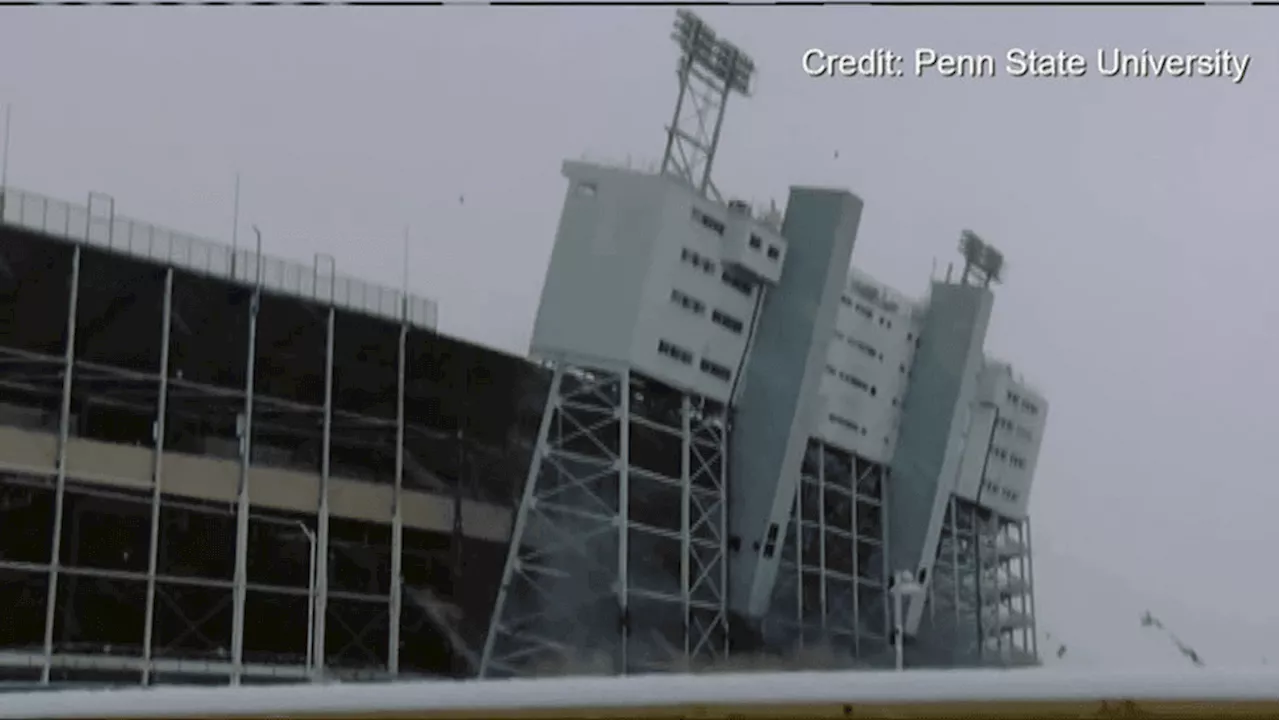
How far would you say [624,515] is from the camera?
637 cm

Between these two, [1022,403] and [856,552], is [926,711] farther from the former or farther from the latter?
[856,552]

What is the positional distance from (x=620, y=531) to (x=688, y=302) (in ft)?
2.62

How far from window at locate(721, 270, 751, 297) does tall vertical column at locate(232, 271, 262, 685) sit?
5.18 feet

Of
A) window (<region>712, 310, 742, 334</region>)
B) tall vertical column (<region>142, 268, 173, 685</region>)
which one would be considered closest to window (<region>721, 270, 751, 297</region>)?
window (<region>712, 310, 742, 334</region>)

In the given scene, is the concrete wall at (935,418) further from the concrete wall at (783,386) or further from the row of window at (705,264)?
the row of window at (705,264)

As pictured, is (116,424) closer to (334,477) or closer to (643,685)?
(334,477)

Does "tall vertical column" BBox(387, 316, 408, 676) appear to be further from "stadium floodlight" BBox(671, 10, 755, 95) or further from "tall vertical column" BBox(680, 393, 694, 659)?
"stadium floodlight" BBox(671, 10, 755, 95)

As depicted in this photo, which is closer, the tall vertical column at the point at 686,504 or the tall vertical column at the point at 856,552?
the tall vertical column at the point at 686,504

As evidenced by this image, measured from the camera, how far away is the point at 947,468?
261 inches

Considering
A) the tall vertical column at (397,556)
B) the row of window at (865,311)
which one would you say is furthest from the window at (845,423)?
the tall vertical column at (397,556)

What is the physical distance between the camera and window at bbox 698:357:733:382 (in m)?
6.37

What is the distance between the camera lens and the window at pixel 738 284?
6.42 metres

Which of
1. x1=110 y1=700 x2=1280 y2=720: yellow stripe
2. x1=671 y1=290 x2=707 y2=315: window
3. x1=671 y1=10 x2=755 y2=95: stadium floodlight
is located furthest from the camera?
x1=671 y1=290 x2=707 y2=315: window

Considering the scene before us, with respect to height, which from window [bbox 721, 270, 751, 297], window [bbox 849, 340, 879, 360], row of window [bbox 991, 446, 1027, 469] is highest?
window [bbox 721, 270, 751, 297]
